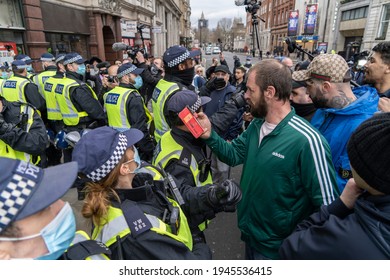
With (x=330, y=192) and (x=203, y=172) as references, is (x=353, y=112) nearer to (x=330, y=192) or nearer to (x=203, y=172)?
(x=330, y=192)

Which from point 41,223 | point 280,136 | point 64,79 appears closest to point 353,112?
point 280,136

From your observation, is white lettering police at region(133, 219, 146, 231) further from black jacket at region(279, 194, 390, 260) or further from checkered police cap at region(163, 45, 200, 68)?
checkered police cap at region(163, 45, 200, 68)

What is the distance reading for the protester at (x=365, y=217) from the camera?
0.98 meters

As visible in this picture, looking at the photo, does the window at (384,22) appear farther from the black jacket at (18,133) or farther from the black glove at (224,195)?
the black jacket at (18,133)

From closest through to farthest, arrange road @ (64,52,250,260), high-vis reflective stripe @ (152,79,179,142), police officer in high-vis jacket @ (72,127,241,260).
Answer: police officer in high-vis jacket @ (72,127,241,260), road @ (64,52,250,260), high-vis reflective stripe @ (152,79,179,142)

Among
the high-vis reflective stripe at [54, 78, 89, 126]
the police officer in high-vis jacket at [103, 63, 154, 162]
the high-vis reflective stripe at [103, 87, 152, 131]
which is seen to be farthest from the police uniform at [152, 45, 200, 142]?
the high-vis reflective stripe at [54, 78, 89, 126]

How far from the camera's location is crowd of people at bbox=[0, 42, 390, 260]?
1.02m

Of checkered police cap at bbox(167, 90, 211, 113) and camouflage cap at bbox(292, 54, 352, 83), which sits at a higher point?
camouflage cap at bbox(292, 54, 352, 83)

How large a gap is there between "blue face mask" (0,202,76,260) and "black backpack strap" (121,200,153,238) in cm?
27

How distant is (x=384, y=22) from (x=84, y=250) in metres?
31.4

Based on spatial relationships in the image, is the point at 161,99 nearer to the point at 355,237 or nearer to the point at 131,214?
the point at 131,214

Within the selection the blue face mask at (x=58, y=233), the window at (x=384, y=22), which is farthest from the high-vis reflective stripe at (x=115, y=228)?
the window at (x=384, y=22)

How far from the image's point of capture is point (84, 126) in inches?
174

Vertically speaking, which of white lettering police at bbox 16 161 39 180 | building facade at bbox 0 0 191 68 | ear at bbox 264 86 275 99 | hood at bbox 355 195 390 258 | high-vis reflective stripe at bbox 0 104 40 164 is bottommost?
high-vis reflective stripe at bbox 0 104 40 164
